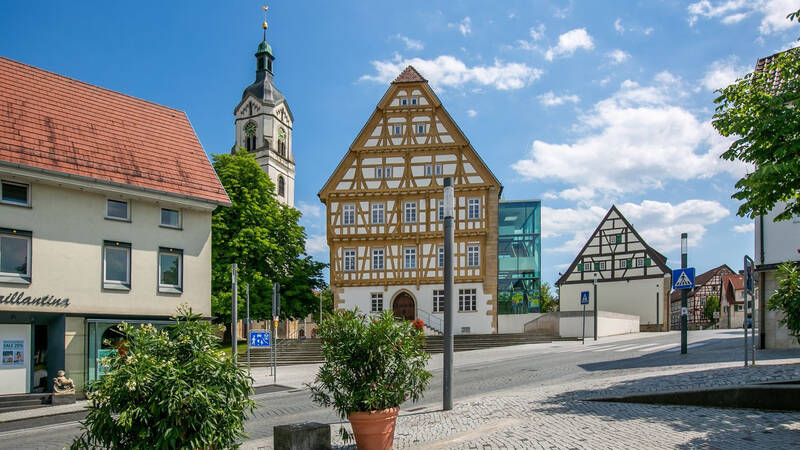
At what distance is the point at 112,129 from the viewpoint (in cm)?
2297

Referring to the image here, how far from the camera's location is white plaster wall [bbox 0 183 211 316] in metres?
19.2

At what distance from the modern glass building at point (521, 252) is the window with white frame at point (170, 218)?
27680mm

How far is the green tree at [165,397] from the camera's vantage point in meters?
5.88

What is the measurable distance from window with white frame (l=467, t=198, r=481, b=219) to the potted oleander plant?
1176 inches

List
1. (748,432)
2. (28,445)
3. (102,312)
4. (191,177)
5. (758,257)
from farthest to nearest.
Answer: (191,177)
(758,257)
(102,312)
(28,445)
(748,432)

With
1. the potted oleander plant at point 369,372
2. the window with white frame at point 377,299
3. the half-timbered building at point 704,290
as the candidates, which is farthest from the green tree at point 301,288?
the half-timbered building at point 704,290

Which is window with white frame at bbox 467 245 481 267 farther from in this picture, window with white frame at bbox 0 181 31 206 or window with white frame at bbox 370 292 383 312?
window with white frame at bbox 0 181 31 206

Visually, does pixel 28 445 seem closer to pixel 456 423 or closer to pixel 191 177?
pixel 456 423

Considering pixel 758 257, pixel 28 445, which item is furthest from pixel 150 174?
pixel 758 257

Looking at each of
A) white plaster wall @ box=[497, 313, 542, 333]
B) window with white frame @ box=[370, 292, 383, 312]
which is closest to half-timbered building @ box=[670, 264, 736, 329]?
white plaster wall @ box=[497, 313, 542, 333]

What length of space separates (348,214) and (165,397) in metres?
33.3

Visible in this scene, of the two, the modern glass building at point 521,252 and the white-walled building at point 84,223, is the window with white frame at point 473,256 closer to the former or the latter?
the modern glass building at point 521,252

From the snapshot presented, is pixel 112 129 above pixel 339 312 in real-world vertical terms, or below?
above

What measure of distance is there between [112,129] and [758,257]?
23.5 meters
